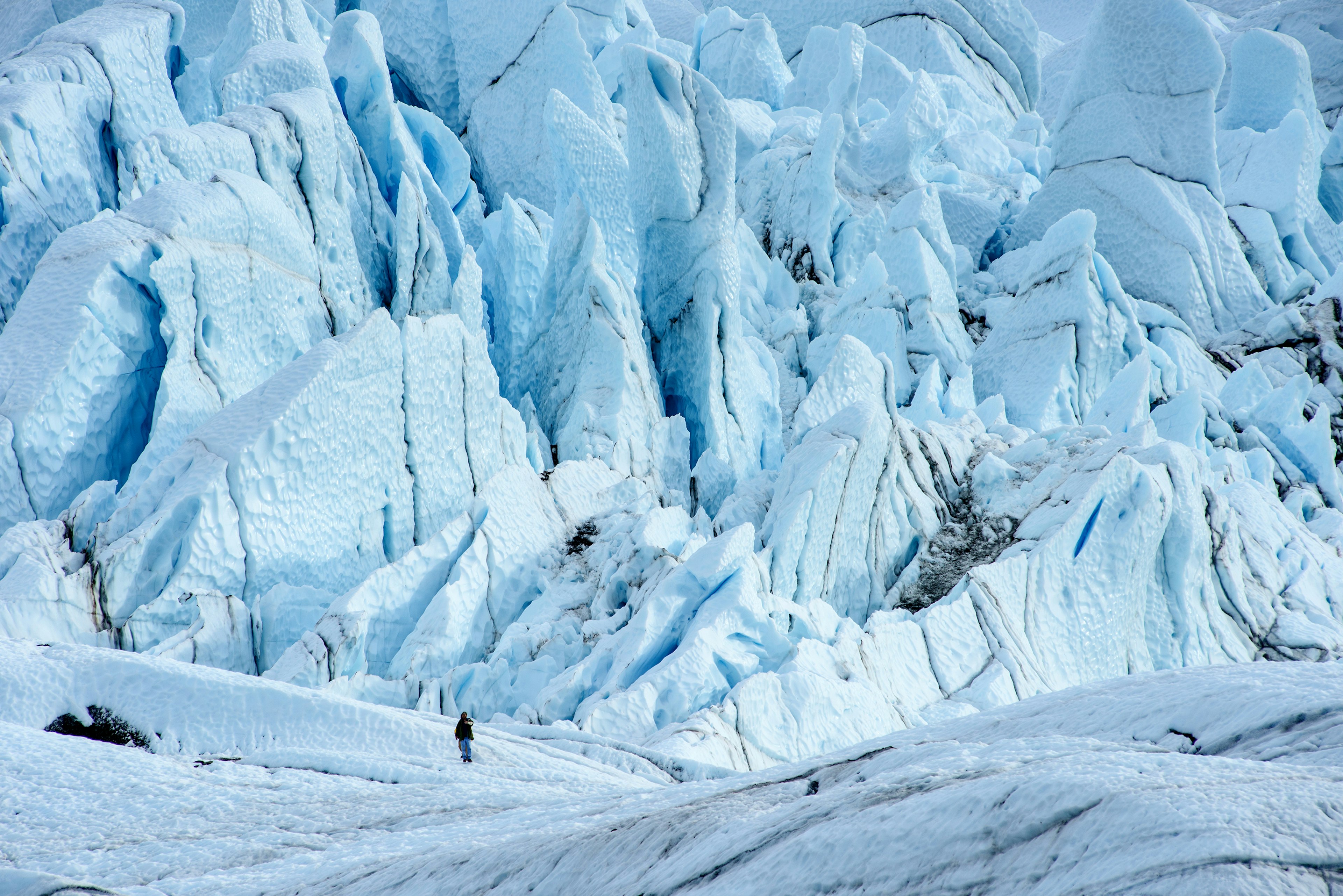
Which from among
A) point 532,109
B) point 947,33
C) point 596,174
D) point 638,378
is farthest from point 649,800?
point 947,33

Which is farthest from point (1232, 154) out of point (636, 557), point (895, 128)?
point (636, 557)

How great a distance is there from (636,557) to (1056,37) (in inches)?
1400

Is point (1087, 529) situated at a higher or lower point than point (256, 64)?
lower

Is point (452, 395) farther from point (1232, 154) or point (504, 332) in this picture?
point (1232, 154)

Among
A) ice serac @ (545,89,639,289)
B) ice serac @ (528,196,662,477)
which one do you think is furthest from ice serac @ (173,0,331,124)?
ice serac @ (528,196,662,477)

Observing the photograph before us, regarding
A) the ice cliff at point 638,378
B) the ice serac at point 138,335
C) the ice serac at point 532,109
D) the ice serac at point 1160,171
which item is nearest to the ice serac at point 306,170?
the ice cliff at point 638,378

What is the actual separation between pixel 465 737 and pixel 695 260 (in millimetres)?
8340

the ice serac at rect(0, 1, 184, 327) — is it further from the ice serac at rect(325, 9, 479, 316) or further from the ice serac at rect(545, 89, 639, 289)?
the ice serac at rect(545, 89, 639, 289)

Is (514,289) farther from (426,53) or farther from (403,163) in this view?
(426,53)

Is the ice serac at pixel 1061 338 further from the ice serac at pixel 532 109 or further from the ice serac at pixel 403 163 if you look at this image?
the ice serac at pixel 403 163

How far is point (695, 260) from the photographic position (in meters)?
12.6

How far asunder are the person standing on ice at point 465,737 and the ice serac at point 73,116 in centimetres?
736

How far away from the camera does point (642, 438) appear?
37.3 ft

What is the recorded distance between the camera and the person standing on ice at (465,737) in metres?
5.39
